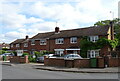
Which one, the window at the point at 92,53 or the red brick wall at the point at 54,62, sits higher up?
the window at the point at 92,53

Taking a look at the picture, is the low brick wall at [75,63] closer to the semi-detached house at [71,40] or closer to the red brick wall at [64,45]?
the semi-detached house at [71,40]

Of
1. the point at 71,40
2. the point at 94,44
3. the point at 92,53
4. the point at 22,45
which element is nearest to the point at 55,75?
the point at 94,44

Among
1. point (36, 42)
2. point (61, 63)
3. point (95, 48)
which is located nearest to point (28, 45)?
point (36, 42)

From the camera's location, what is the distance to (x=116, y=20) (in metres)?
49.2

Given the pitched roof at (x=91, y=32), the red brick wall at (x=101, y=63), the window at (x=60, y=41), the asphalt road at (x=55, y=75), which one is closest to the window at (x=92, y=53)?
the pitched roof at (x=91, y=32)

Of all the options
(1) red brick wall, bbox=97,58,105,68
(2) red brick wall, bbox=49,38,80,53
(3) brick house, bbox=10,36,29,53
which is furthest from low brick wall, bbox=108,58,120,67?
(3) brick house, bbox=10,36,29,53

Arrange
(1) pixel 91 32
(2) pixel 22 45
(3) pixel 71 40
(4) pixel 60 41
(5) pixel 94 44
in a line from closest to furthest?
(5) pixel 94 44
(1) pixel 91 32
(3) pixel 71 40
(4) pixel 60 41
(2) pixel 22 45

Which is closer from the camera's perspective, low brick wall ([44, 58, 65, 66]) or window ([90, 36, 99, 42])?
low brick wall ([44, 58, 65, 66])

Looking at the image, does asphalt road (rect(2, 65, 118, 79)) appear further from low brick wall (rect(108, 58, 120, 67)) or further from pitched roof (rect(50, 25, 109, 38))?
pitched roof (rect(50, 25, 109, 38))

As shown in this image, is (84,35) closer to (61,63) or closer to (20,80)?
(61,63)

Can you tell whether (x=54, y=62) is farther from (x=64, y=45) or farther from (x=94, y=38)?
(x=64, y=45)

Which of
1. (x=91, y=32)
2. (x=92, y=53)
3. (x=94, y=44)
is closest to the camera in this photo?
(x=94, y=44)

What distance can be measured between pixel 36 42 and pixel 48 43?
Answer: 6.42 m

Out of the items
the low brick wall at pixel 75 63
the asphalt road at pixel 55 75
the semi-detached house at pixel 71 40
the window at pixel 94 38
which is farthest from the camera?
the window at pixel 94 38
